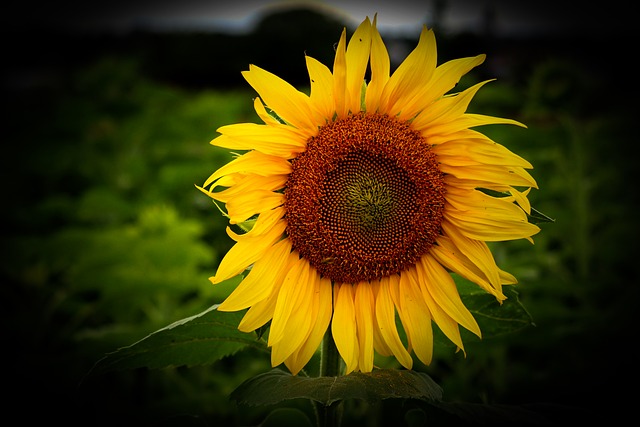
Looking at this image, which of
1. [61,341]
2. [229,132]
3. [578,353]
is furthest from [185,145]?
[229,132]

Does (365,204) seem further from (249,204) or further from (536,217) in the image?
(536,217)

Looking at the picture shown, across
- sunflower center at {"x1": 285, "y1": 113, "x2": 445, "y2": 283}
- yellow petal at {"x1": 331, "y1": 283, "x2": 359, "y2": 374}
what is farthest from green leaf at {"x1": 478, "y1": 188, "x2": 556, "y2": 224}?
yellow petal at {"x1": 331, "y1": 283, "x2": 359, "y2": 374}

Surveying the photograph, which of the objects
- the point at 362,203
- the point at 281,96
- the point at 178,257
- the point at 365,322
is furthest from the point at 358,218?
the point at 178,257

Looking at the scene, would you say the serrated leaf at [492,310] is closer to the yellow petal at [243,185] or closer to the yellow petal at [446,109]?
the yellow petal at [446,109]

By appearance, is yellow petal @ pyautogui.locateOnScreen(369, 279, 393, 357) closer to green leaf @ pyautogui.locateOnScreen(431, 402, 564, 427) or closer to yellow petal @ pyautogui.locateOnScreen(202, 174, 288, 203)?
green leaf @ pyautogui.locateOnScreen(431, 402, 564, 427)

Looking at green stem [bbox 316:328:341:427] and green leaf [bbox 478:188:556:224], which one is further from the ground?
green leaf [bbox 478:188:556:224]

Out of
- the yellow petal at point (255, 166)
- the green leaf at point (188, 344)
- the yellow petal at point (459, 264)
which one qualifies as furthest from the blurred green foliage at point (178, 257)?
the yellow petal at point (255, 166)

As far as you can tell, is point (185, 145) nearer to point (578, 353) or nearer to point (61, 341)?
point (61, 341)
